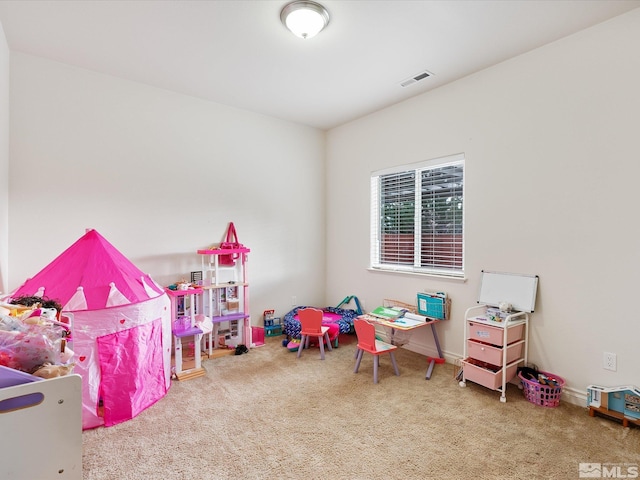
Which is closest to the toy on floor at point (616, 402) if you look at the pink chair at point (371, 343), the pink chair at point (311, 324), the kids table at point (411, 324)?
the kids table at point (411, 324)

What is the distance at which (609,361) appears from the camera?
2.40 m

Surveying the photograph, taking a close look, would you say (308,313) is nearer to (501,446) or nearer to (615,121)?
(501,446)

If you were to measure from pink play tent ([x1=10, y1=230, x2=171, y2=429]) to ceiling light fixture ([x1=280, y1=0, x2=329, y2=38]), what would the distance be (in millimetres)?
2340

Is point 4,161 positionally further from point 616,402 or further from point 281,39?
point 616,402

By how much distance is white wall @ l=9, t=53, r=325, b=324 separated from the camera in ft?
9.33

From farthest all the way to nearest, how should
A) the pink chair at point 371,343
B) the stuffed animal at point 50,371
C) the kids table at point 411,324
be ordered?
the kids table at point 411,324 → the pink chair at point 371,343 → the stuffed animal at point 50,371

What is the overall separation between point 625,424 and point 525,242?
4.76 feet

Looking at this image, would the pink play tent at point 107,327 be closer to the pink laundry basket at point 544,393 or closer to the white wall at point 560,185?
the white wall at point 560,185

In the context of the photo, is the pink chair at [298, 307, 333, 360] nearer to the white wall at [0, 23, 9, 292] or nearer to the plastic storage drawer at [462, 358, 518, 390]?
the plastic storage drawer at [462, 358, 518, 390]

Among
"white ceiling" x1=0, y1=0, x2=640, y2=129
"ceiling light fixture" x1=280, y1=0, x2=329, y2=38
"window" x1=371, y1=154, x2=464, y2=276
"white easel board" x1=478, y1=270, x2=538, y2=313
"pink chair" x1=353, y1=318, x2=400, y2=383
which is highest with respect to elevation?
"white ceiling" x1=0, y1=0, x2=640, y2=129

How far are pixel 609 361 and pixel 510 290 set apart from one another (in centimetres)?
82

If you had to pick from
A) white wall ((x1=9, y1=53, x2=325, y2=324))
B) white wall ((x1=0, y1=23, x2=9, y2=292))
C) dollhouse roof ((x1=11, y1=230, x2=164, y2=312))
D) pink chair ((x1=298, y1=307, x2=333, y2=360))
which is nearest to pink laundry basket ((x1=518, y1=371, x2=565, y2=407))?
pink chair ((x1=298, y1=307, x2=333, y2=360))

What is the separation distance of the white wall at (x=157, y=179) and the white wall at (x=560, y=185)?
191cm

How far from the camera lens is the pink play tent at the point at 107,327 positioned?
88.2 inches
